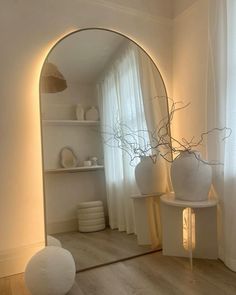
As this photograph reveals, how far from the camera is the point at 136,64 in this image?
2088 millimetres

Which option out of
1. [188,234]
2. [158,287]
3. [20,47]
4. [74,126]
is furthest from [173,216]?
[20,47]

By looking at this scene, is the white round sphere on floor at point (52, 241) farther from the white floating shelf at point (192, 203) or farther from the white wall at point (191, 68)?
the white wall at point (191, 68)

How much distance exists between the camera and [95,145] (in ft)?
6.24

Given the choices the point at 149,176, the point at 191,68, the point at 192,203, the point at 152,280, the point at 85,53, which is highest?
the point at 85,53

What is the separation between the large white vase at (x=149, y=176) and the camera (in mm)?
1992

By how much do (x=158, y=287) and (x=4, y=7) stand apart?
80.8 inches

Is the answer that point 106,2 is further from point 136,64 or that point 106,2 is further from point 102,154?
point 102,154

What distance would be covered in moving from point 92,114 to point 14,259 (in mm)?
1138

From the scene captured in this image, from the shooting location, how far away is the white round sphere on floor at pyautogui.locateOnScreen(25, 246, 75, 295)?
52.6 inches

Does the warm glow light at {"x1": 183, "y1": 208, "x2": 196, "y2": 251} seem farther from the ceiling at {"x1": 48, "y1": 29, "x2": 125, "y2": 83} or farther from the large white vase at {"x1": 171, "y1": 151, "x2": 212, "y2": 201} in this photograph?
the ceiling at {"x1": 48, "y1": 29, "x2": 125, "y2": 83}

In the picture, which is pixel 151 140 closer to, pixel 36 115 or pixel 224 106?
pixel 224 106

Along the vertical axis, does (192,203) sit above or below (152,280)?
above

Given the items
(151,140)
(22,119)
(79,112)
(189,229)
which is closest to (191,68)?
(151,140)

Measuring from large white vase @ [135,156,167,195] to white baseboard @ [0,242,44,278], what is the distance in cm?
89
